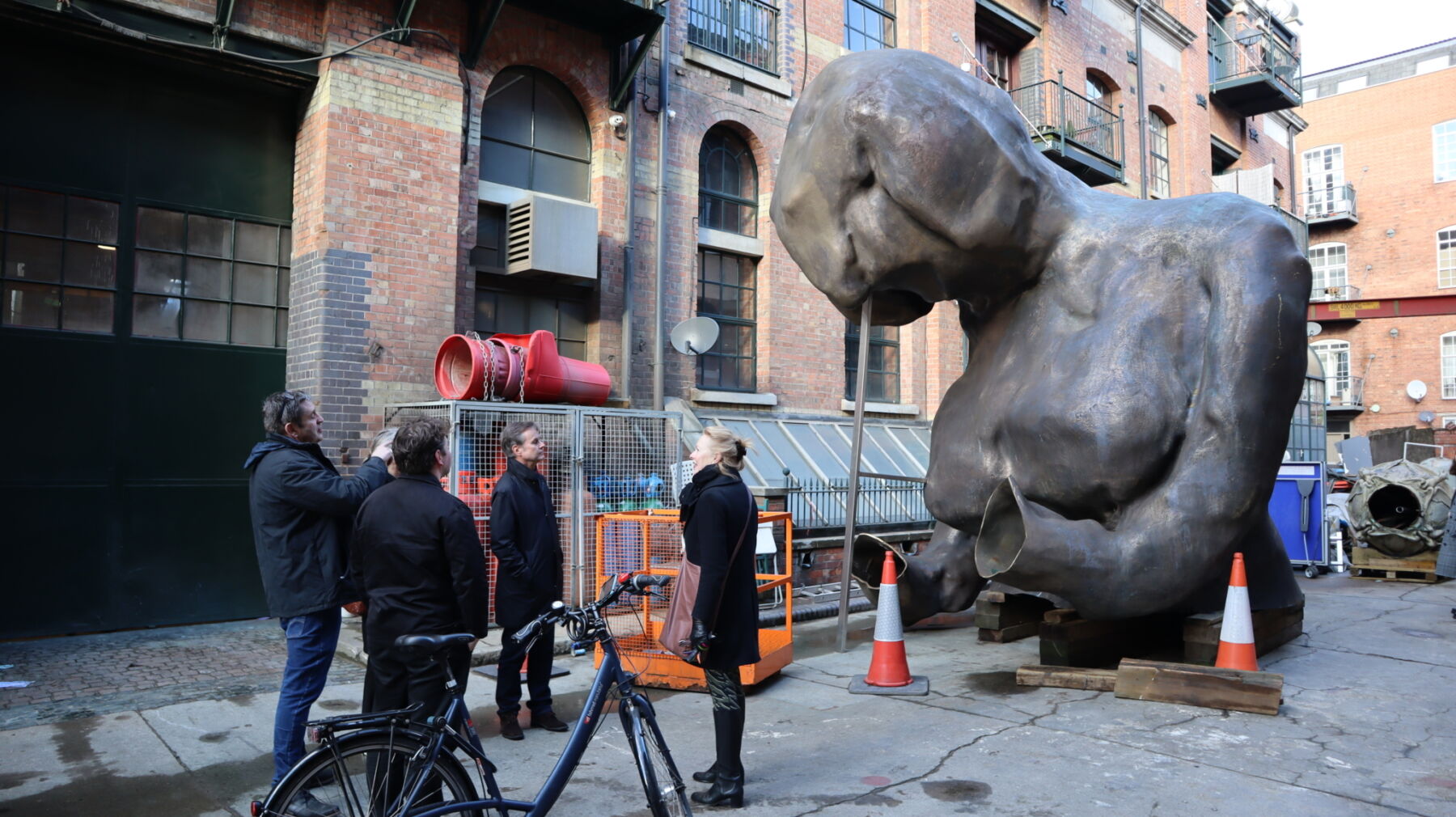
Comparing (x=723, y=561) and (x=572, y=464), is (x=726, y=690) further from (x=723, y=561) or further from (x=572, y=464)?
(x=572, y=464)

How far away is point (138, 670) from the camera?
647cm

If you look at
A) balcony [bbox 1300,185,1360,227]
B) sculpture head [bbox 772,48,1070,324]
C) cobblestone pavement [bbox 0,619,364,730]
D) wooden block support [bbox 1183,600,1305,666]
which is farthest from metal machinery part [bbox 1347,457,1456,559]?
balcony [bbox 1300,185,1360,227]

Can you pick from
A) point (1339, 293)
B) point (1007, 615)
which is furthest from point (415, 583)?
point (1339, 293)

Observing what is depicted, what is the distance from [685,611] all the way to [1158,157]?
19.3 meters

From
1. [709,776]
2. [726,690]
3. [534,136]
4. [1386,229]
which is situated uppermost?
[1386,229]

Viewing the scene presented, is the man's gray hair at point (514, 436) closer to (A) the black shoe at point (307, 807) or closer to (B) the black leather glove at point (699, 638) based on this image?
(B) the black leather glove at point (699, 638)

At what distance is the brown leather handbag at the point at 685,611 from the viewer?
13.3ft

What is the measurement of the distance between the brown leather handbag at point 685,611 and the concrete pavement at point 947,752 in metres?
0.66

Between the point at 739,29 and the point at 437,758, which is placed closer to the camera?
the point at 437,758

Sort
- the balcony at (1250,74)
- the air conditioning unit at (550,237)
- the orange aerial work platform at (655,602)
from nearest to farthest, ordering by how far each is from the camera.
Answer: the orange aerial work platform at (655,602) < the air conditioning unit at (550,237) < the balcony at (1250,74)

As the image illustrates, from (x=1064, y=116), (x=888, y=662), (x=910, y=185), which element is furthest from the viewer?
(x=1064, y=116)

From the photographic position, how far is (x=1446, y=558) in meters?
8.91

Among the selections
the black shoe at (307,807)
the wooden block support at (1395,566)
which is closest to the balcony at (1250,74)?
the wooden block support at (1395,566)

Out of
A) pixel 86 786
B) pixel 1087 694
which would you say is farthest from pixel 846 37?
pixel 86 786
